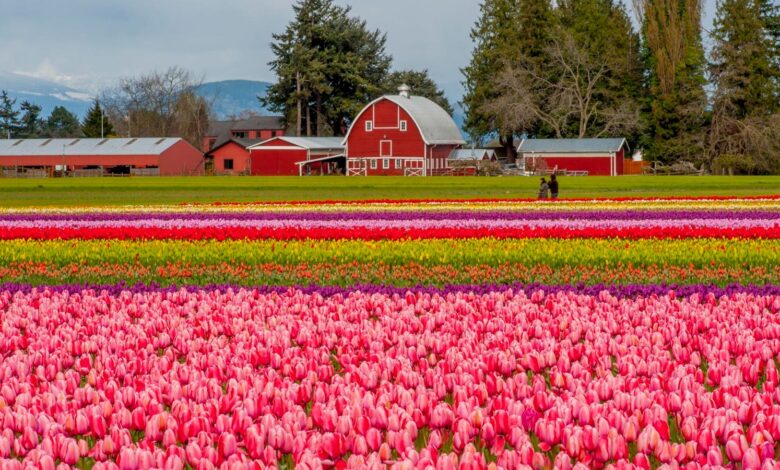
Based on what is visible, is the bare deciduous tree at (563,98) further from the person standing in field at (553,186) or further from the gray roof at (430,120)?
the person standing in field at (553,186)

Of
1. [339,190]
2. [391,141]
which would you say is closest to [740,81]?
[391,141]

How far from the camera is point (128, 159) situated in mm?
92375

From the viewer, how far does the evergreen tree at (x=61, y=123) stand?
152m

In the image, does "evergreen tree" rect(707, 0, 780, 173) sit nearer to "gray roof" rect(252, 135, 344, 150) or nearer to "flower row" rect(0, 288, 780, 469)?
"gray roof" rect(252, 135, 344, 150)

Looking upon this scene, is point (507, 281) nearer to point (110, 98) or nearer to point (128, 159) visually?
point (128, 159)

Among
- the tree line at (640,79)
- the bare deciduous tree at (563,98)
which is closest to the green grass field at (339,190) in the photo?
the tree line at (640,79)

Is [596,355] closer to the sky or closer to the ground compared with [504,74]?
closer to the ground

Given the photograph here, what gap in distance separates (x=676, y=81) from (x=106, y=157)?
1956 inches

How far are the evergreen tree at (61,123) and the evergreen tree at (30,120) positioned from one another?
152 cm

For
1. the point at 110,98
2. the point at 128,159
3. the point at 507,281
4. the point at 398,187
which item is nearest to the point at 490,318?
the point at 507,281

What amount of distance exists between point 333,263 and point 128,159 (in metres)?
81.6

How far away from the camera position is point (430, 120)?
8744cm

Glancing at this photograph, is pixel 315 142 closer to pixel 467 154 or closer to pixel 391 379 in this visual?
pixel 467 154

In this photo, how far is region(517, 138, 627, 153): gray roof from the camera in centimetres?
8125
